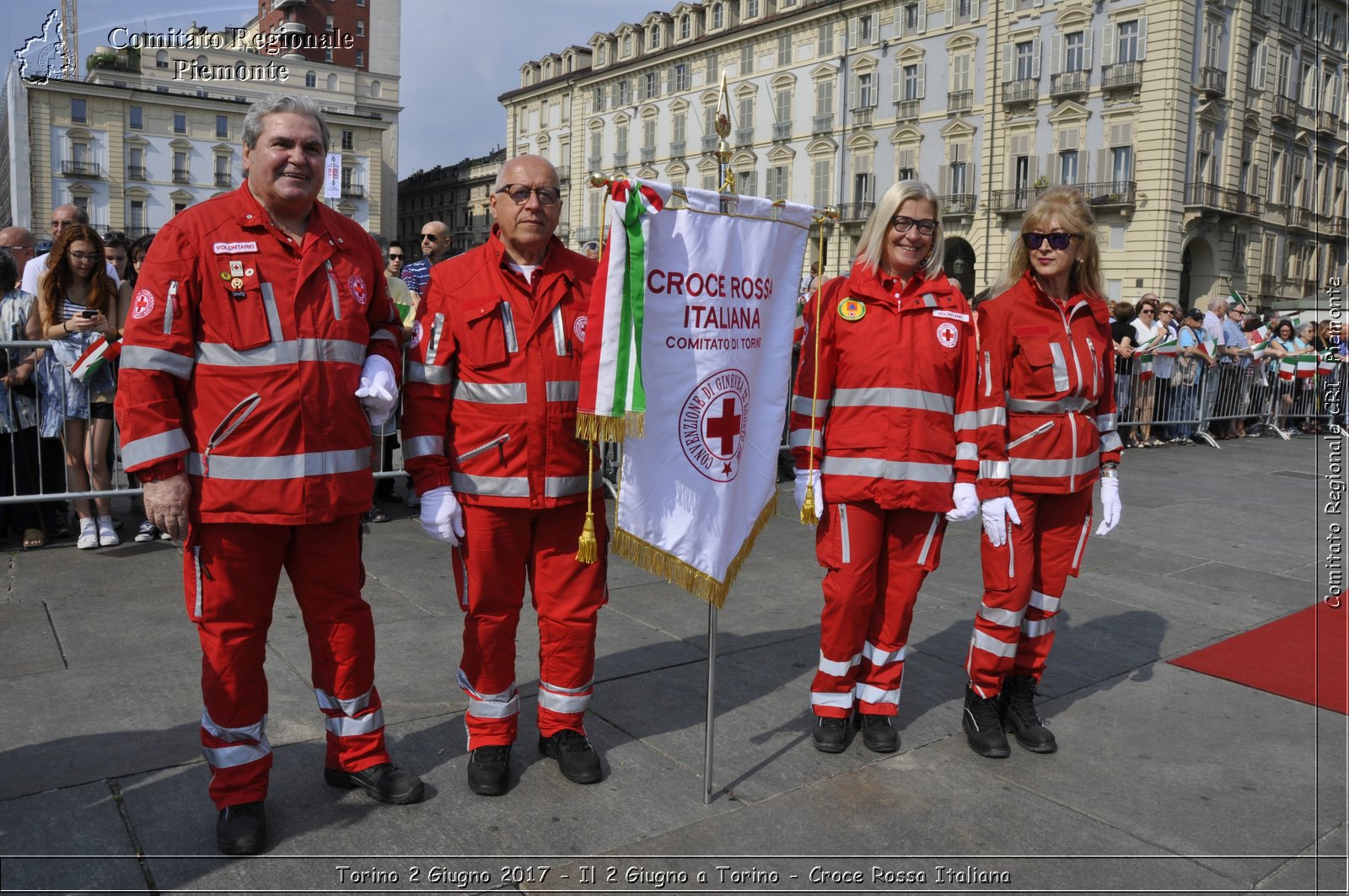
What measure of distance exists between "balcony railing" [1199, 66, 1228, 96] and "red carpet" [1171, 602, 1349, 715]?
129ft

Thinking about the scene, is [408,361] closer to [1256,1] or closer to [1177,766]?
[1177,766]

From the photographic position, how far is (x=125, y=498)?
7.96 m

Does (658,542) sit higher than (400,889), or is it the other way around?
(658,542)

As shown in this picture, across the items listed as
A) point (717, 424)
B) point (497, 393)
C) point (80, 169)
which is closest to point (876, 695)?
point (717, 424)

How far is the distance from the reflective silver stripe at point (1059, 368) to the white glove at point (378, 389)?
240 cm

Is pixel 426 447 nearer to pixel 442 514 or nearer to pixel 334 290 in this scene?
pixel 442 514

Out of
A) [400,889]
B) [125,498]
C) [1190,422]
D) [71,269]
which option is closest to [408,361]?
[400,889]

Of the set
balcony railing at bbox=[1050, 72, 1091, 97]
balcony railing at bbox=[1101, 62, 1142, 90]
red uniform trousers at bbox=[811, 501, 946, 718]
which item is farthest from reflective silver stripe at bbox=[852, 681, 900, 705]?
balcony railing at bbox=[1050, 72, 1091, 97]

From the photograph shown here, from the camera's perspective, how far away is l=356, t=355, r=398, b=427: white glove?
3.17 meters

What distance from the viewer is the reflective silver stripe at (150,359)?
2.90 m

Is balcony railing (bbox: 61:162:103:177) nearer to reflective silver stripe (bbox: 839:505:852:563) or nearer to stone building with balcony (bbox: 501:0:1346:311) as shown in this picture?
stone building with balcony (bbox: 501:0:1346:311)

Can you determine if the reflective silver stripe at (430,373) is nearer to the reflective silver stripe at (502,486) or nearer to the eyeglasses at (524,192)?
the reflective silver stripe at (502,486)

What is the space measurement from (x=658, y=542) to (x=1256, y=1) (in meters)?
46.8

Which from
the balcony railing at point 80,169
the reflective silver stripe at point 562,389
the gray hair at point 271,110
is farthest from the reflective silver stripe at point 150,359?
the balcony railing at point 80,169
